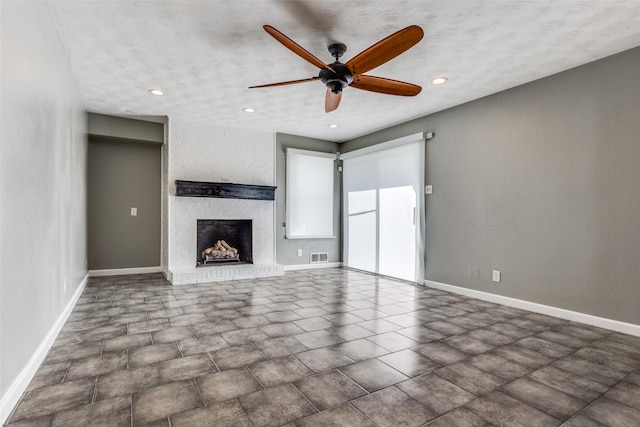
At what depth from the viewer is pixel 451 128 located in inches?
184

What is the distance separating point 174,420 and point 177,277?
137 inches

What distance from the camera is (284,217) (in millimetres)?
6309

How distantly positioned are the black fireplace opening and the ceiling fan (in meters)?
3.24

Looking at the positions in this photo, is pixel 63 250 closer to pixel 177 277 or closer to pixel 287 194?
pixel 177 277

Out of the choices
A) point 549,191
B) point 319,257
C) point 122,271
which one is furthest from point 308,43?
point 122,271

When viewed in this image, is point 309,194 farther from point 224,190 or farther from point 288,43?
point 288,43

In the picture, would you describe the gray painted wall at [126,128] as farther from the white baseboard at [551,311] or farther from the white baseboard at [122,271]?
the white baseboard at [551,311]

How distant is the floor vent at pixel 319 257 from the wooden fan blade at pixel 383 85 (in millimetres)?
4040

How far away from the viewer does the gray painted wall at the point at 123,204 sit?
555cm

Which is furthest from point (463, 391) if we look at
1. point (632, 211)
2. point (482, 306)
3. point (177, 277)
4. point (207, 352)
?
point (177, 277)

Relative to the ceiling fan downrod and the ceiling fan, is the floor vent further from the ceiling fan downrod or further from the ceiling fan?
the ceiling fan downrod

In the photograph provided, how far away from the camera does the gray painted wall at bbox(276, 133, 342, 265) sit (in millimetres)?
6270

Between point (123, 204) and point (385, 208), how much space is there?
4611mm

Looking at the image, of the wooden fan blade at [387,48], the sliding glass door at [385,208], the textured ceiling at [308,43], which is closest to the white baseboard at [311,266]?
the sliding glass door at [385,208]
